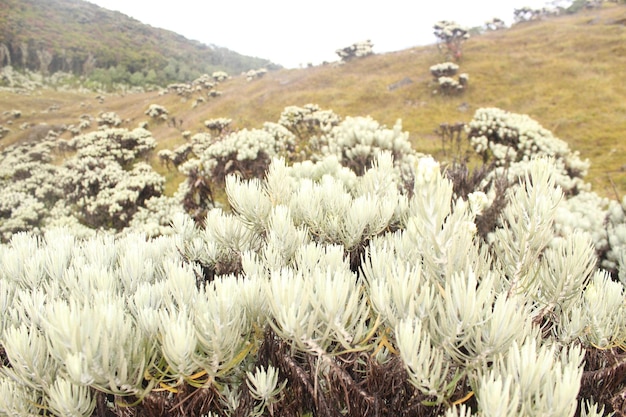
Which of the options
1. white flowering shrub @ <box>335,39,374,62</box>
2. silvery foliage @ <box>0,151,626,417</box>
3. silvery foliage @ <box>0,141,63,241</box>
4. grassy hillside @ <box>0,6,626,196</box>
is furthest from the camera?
white flowering shrub @ <box>335,39,374,62</box>

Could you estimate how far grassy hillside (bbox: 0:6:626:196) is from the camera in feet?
63.0

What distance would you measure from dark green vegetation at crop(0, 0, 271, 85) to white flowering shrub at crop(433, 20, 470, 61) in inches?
2474

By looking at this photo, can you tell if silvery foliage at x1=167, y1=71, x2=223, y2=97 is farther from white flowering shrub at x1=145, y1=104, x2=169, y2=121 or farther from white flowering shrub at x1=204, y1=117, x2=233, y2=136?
white flowering shrub at x1=204, y1=117, x2=233, y2=136

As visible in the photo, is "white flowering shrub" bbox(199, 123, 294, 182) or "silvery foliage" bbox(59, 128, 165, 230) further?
"silvery foliage" bbox(59, 128, 165, 230)

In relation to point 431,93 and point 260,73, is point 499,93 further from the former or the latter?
point 260,73

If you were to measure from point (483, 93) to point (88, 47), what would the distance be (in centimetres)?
9480

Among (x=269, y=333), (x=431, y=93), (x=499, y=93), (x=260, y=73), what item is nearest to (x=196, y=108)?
(x=260, y=73)

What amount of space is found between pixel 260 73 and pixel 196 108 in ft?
45.8

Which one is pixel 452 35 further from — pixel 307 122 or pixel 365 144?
pixel 365 144

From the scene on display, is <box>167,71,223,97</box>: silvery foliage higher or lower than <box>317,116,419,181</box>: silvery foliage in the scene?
higher

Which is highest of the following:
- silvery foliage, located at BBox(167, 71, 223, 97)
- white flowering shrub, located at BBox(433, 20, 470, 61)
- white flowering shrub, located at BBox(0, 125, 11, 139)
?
white flowering shrub, located at BBox(433, 20, 470, 61)

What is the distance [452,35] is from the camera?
32.1 meters

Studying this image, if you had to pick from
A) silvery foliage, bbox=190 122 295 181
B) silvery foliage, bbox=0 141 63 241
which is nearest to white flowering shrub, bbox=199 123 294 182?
silvery foliage, bbox=190 122 295 181

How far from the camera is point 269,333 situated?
1382mm
